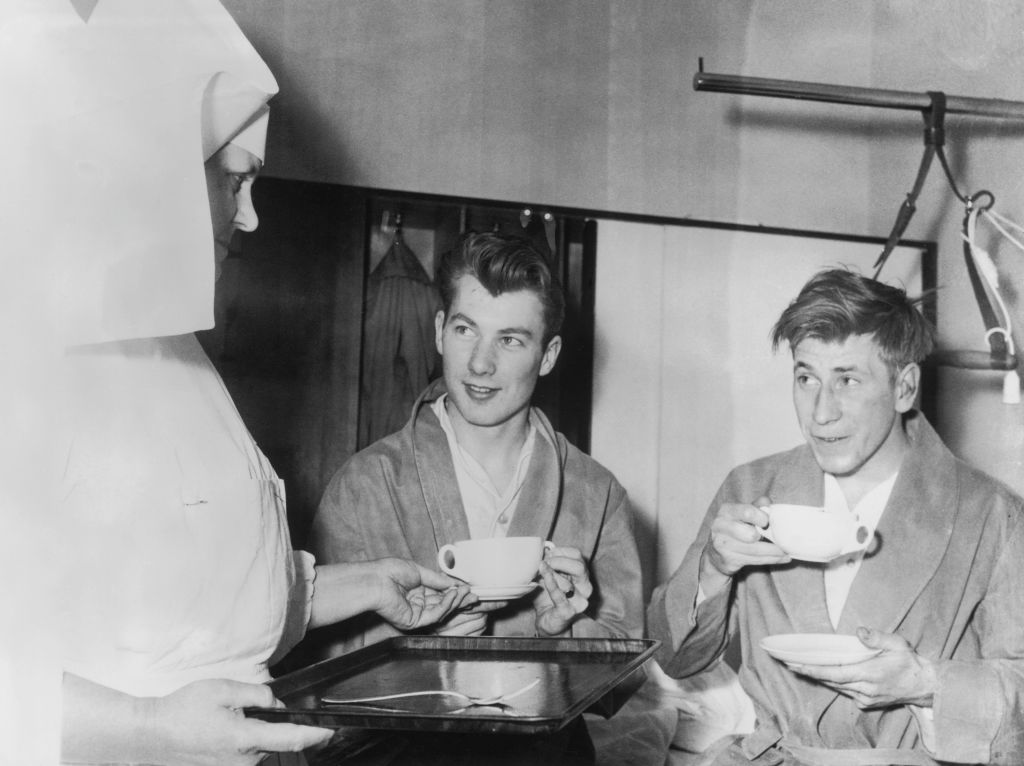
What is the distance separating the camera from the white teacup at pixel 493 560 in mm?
878

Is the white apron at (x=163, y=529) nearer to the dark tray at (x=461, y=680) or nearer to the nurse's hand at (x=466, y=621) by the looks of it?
the dark tray at (x=461, y=680)

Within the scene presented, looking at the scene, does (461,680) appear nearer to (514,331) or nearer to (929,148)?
(514,331)

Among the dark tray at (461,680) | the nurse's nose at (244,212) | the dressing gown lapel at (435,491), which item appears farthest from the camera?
the dressing gown lapel at (435,491)

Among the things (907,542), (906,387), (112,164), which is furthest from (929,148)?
(112,164)

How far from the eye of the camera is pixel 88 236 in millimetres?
599

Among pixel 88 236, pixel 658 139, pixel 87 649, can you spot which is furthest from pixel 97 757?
pixel 658 139

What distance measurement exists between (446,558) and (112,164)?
1.48 feet

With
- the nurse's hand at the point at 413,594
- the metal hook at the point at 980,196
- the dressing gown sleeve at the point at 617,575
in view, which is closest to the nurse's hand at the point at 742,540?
the dressing gown sleeve at the point at 617,575

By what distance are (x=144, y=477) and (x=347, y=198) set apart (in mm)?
480

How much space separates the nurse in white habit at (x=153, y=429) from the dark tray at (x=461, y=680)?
0.03m

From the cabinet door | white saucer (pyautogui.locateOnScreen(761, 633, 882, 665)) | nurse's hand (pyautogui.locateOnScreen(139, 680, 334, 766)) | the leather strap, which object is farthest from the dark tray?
the leather strap

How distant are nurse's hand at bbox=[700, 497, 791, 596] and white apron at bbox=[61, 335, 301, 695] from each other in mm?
375

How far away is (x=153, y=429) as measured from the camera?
65cm

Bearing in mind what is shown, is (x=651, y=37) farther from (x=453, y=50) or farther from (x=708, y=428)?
(x=708, y=428)
